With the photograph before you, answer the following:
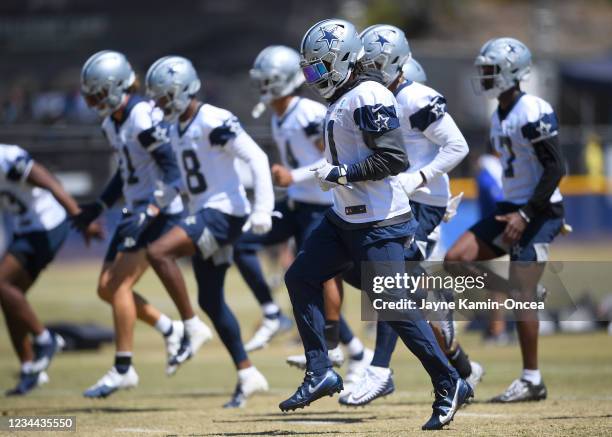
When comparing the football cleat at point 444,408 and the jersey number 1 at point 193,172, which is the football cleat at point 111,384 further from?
the football cleat at point 444,408

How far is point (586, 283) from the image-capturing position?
1287cm

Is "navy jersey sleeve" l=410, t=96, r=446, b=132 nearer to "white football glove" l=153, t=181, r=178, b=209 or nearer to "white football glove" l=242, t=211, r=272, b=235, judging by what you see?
"white football glove" l=242, t=211, r=272, b=235

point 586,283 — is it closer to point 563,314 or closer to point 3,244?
point 563,314

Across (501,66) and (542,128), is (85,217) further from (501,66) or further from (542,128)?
(542,128)

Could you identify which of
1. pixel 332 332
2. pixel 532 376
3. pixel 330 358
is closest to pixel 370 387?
pixel 330 358

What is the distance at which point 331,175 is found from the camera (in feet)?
23.5

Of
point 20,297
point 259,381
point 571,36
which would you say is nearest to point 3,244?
point 20,297

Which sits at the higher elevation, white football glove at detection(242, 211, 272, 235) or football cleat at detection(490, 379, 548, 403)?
white football glove at detection(242, 211, 272, 235)

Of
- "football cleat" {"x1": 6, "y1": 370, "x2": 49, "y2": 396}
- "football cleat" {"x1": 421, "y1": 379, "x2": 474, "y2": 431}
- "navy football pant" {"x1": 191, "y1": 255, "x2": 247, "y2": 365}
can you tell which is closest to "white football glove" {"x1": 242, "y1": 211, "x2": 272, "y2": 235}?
"navy football pant" {"x1": 191, "y1": 255, "x2": 247, "y2": 365}

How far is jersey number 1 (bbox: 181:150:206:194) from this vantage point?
9.29m

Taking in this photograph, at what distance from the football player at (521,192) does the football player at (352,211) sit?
67.6 inches

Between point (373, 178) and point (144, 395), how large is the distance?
394cm

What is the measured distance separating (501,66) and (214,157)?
2225 mm

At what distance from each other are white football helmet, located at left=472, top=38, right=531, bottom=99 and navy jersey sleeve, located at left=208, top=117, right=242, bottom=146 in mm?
1863
